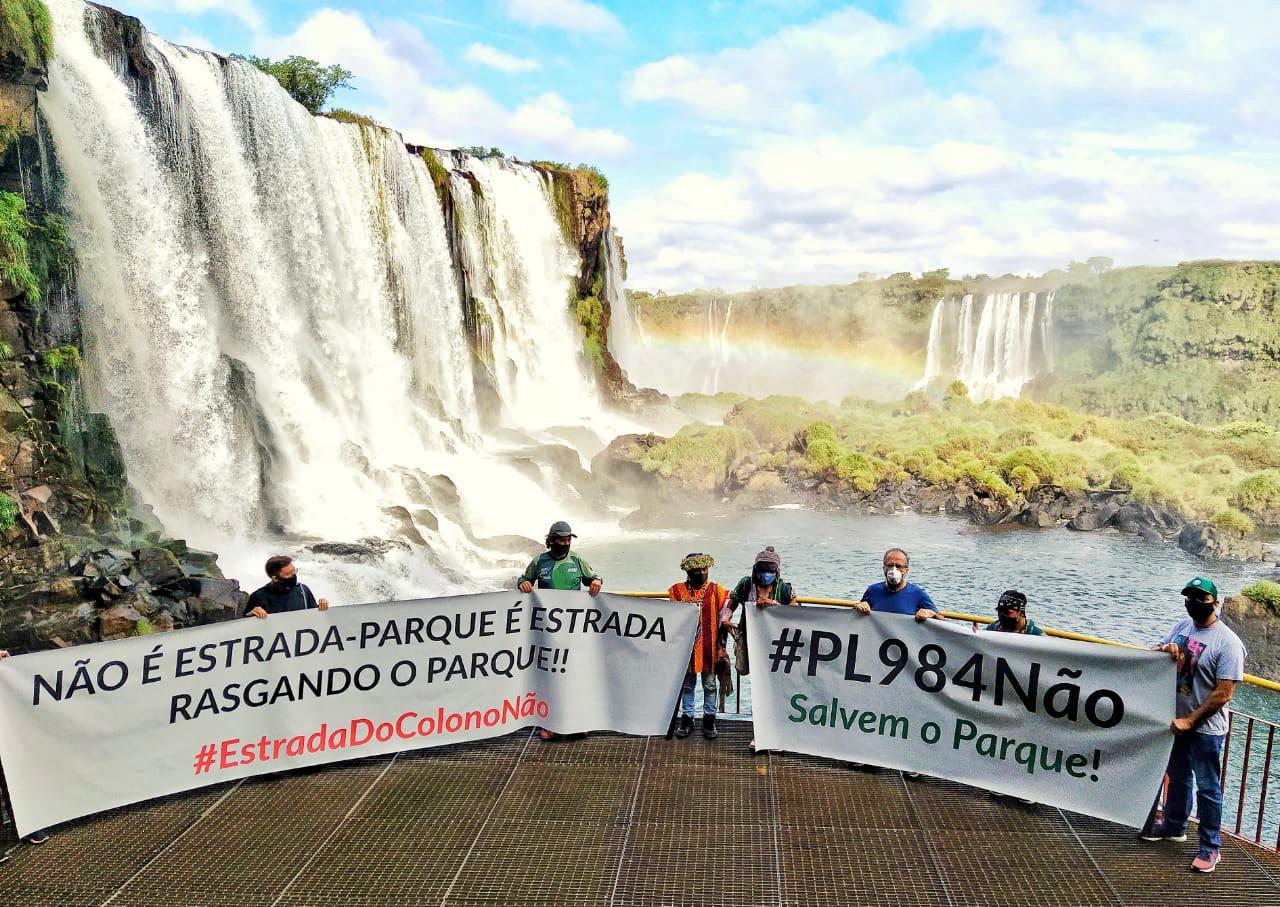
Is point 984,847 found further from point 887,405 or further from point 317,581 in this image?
point 887,405

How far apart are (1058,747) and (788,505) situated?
27.6 m

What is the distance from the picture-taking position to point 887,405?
55.2 m

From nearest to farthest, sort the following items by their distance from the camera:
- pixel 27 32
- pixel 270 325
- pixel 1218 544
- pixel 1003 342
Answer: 1. pixel 27 32
2. pixel 270 325
3. pixel 1218 544
4. pixel 1003 342

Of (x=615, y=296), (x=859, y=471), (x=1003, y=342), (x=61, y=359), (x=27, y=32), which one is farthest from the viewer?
(x=1003, y=342)

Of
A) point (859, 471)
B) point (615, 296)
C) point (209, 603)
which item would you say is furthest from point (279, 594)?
point (615, 296)

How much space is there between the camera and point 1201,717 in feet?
19.2

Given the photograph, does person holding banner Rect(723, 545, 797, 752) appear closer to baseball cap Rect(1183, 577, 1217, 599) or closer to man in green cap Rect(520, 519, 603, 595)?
man in green cap Rect(520, 519, 603, 595)

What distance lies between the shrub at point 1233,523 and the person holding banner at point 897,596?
1036 inches

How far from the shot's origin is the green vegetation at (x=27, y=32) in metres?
15.9

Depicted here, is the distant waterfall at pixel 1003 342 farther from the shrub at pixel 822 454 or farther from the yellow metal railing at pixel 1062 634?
the yellow metal railing at pixel 1062 634

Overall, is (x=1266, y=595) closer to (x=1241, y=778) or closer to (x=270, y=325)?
(x=1241, y=778)

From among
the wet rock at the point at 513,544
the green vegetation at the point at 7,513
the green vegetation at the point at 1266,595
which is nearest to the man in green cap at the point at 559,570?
the green vegetation at the point at 7,513

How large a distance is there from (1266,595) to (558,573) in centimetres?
1724

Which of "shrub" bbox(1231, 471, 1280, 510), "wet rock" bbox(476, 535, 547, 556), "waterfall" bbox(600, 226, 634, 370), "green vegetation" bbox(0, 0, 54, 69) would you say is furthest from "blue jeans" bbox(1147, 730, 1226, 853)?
"waterfall" bbox(600, 226, 634, 370)
